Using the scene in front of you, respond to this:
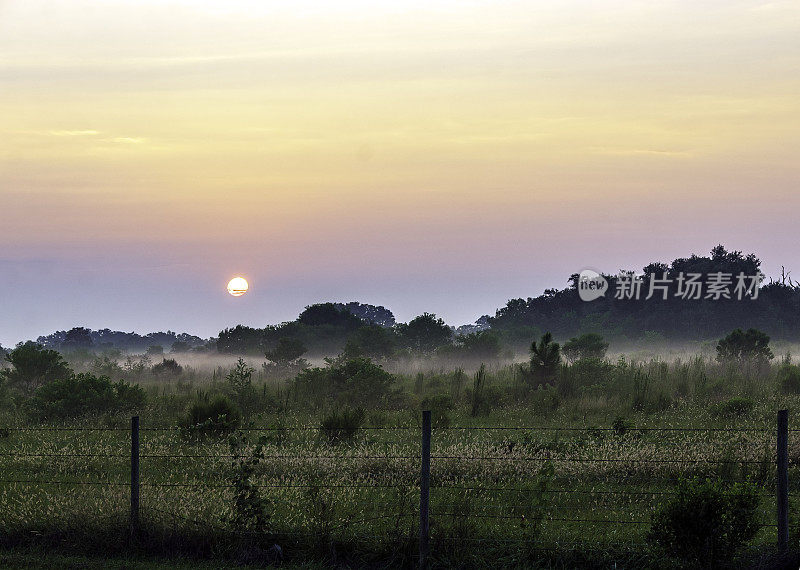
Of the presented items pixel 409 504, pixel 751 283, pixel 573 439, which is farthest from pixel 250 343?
pixel 409 504

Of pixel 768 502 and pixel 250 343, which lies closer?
pixel 768 502

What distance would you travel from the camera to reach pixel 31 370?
30094mm

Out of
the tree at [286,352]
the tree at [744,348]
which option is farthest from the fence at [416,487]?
the tree at [286,352]

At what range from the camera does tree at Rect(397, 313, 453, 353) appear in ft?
214

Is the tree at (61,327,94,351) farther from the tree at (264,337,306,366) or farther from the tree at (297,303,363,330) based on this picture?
the tree at (264,337,306,366)

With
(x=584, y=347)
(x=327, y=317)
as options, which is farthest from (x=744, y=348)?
(x=327, y=317)

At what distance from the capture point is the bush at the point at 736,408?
21.6m

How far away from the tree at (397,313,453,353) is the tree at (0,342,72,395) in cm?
3648

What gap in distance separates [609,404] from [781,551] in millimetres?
14710

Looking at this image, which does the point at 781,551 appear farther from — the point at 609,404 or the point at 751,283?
the point at 751,283

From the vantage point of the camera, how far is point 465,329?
516ft

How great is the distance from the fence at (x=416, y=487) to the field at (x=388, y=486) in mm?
34

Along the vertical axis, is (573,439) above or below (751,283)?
below

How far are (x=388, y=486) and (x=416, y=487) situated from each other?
7.77ft
